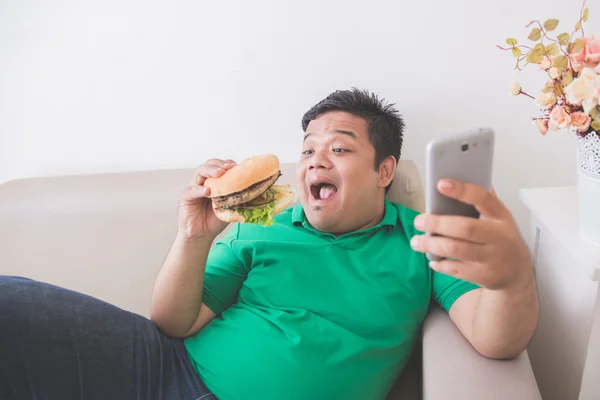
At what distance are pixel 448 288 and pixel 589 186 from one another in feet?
1.34

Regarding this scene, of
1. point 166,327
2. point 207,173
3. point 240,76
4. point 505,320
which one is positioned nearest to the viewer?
point 505,320

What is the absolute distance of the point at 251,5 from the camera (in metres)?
1.75

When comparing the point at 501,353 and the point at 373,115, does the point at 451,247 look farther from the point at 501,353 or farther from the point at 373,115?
the point at 373,115

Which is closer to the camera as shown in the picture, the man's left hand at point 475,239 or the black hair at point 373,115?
the man's left hand at point 475,239

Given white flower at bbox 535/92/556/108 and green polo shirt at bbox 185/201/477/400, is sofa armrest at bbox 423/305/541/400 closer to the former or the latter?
green polo shirt at bbox 185/201/477/400

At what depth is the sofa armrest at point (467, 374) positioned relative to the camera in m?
1.05

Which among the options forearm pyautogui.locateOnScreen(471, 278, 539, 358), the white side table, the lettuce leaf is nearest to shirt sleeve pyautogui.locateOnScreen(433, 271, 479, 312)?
forearm pyautogui.locateOnScreen(471, 278, 539, 358)

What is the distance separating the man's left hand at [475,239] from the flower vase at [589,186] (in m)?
0.41

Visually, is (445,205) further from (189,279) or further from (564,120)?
(189,279)

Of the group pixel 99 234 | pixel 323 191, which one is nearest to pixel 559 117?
pixel 323 191

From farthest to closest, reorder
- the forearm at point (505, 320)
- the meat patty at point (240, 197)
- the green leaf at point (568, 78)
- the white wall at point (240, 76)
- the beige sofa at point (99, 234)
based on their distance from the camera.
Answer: the beige sofa at point (99, 234) → the white wall at point (240, 76) → the meat patty at point (240, 197) → the green leaf at point (568, 78) → the forearm at point (505, 320)

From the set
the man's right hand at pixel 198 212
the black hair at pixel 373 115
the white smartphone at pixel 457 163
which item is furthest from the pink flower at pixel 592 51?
the man's right hand at pixel 198 212

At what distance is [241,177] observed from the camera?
1.21 meters

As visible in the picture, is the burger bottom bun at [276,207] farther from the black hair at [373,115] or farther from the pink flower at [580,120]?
the pink flower at [580,120]
